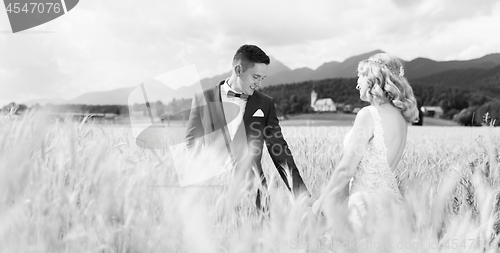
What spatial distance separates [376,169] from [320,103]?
83547 mm

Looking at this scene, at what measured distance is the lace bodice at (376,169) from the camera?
2.78 metres

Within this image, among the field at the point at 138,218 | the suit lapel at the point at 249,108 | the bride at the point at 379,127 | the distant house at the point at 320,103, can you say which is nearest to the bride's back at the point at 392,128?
the bride at the point at 379,127

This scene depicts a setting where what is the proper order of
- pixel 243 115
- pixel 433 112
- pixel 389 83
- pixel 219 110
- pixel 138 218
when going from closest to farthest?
pixel 138 218 < pixel 389 83 < pixel 219 110 < pixel 243 115 < pixel 433 112

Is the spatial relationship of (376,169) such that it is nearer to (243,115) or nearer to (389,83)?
(389,83)

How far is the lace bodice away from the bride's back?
0.03 m

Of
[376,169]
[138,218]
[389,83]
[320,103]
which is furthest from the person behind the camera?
[320,103]

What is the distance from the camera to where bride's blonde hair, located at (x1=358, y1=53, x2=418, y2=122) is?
2754 millimetres

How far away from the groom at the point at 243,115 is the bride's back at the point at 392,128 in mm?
682

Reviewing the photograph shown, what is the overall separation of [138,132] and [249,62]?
1.35 metres

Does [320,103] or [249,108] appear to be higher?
[249,108]

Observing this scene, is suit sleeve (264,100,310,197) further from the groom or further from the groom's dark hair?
the groom's dark hair

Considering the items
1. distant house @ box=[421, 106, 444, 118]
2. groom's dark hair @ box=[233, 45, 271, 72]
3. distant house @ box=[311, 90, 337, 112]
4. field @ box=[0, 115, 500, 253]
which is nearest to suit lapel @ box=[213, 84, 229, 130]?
groom's dark hair @ box=[233, 45, 271, 72]

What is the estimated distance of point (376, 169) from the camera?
9.37 ft

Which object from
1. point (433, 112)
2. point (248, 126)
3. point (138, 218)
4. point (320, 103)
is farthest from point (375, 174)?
point (320, 103)
